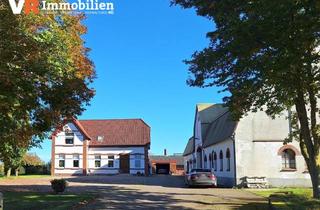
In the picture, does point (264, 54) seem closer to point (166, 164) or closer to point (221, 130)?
point (221, 130)

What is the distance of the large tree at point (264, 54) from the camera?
44.5ft

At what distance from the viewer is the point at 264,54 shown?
15.7 meters

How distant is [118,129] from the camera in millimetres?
72938

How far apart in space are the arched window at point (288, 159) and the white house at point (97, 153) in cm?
3222

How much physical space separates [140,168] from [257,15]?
55.6 metres

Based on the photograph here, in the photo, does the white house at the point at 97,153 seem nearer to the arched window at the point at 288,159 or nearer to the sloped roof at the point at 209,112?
the sloped roof at the point at 209,112

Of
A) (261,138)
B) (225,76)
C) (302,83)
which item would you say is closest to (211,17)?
(225,76)

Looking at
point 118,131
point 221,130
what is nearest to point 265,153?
point 221,130

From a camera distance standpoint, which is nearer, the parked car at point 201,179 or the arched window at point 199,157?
the parked car at point 201,179

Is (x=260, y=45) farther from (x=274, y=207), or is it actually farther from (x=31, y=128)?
(x=31, y=128)

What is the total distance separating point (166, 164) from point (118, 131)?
1270 inches

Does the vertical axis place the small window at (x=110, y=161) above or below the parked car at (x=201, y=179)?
above

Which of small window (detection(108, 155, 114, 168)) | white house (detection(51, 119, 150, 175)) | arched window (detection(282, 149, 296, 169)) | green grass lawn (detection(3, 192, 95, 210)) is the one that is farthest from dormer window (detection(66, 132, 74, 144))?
green grass lawn (detection(3, 192, 95, 210))

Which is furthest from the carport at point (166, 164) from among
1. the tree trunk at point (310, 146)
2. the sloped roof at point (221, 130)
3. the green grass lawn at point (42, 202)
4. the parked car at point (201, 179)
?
the tree trunk at point (310, 146)
